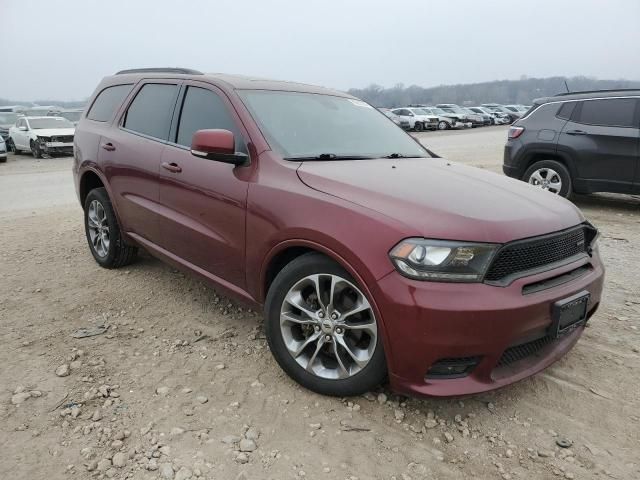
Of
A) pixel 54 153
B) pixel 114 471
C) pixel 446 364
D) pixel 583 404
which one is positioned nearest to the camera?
pixel 114 471

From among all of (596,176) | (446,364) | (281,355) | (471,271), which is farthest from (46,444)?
(596,176)

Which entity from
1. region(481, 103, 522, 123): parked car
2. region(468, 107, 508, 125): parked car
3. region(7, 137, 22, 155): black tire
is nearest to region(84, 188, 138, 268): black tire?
region(7, 137, 22, 155): black tire

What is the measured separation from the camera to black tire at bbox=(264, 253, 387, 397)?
2576 millimetres

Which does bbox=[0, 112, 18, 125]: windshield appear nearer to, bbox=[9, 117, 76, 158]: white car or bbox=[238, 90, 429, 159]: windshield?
bbox=[9, 117, 76, 158]: white car

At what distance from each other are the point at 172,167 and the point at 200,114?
43cm

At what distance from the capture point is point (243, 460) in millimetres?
2332

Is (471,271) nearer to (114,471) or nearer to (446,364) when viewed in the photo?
(446,364)

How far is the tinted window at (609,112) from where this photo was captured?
23.4 ft

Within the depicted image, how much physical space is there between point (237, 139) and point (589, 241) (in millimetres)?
2232

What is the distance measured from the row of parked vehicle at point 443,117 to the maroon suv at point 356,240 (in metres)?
27.0

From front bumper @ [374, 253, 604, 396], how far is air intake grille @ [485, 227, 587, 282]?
0.07 m

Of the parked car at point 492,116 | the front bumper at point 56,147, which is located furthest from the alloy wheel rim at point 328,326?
the parked car at point 492,116

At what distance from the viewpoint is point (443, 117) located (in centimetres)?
3372

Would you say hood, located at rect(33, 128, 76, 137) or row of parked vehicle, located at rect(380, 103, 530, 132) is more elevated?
row of parked vehicle, located at rect(380, 103, 530, 132)
